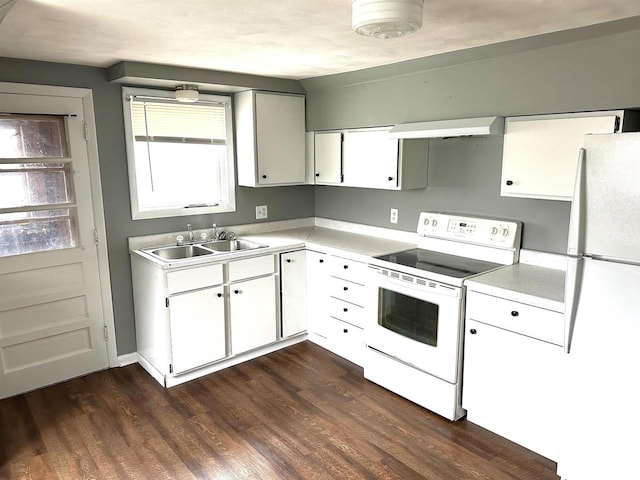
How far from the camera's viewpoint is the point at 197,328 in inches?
131

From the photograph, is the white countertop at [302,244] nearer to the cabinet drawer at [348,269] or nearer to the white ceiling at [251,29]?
the cabinet drawer at [348,269]

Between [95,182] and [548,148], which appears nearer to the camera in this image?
[548,148]

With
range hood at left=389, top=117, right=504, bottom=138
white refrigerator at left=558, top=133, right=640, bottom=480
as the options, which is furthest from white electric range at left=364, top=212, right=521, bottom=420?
white refrigerator at left=558, top=133, right=640, bottom=480

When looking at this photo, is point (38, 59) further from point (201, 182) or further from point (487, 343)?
point (487, 343)

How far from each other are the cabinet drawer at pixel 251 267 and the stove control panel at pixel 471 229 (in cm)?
120

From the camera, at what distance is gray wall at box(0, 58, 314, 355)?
3.04 metres

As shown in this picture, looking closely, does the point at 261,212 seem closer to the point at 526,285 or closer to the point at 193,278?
the point at 193,278

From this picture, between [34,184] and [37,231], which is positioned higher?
[34,184]

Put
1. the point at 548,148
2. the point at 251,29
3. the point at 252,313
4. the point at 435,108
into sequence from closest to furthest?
the point at 251,29 → the point at 548,148 → the point at 435,108 → the point at 252,313

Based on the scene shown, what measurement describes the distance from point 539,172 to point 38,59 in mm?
3219

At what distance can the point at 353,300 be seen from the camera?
3494mm

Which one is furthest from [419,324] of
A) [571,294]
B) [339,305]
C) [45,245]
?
[45,245]

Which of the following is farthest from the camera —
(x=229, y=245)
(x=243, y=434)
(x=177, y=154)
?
A: (x=229, y=245)

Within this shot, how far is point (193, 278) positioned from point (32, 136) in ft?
4.64
